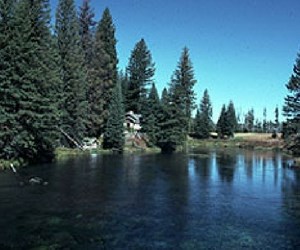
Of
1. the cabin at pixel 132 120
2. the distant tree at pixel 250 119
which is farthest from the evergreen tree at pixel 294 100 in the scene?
the distant tree at pixel 250 119

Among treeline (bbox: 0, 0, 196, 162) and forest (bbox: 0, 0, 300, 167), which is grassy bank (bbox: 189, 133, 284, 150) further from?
treeline (bbox: 0, 0, 196, 162)

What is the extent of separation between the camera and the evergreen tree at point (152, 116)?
73938mm

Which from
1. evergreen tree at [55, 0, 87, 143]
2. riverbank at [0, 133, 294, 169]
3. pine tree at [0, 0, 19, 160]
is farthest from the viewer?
evergreen tree at [55, 0, 87, 143]

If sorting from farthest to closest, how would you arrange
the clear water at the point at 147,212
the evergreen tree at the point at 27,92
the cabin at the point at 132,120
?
the cabin at the point at 132,120, the evergreen tree at the point at 27,92, the clear water at the point at 147,212

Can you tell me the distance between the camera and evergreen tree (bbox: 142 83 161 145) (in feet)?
243

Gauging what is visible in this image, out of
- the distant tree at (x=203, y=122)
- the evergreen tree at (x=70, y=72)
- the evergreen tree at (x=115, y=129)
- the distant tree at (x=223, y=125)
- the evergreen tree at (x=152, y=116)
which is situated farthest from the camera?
the distant tree at (x=223, y=125)

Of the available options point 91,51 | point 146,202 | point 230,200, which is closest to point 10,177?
point 146,202

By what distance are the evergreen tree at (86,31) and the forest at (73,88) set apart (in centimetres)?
16

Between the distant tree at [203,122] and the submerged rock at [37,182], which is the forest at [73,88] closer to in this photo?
the distant tree at [203,122]

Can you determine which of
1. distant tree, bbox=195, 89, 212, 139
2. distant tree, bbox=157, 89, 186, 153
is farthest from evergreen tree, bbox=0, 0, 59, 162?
distant tree, bbox=195, 89, 212, 139

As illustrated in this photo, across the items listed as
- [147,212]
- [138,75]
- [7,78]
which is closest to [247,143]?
[138,75]

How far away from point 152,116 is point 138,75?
21.1 metres

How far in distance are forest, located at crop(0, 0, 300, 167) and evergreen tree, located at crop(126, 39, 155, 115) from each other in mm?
224

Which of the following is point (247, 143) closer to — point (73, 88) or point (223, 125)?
point (223, 125)
